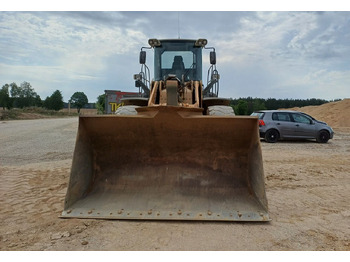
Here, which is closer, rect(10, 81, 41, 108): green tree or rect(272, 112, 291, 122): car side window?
rect(272, 112, 291, 122): car side window

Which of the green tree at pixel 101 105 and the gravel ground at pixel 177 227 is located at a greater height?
the green tree at pixel 101 105

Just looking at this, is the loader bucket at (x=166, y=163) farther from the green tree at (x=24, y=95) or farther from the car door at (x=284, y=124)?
the green tree at (x=24, y=95)

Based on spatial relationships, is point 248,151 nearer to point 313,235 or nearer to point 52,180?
point 313,235

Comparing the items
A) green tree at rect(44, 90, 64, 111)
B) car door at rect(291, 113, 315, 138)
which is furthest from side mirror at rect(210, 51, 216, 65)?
green tree at rect(44, 90, 64, 111)

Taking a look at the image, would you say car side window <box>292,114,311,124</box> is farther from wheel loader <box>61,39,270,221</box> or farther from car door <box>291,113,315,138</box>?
wheel loader <box>61,39,270,221</box>

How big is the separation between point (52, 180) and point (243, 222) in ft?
12.2

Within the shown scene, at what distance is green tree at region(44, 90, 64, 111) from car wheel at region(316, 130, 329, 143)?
232 feet

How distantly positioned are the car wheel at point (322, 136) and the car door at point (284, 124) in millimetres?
1231

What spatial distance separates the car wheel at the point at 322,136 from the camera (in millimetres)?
13188

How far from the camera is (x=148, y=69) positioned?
22.6ft

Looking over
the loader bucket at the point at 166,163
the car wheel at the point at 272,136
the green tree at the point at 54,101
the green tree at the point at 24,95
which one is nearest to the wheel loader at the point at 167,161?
the loader bucket at the point at 166,163

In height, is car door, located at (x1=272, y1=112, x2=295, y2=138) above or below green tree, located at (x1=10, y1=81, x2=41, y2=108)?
below

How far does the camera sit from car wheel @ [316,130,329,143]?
13.2 meters

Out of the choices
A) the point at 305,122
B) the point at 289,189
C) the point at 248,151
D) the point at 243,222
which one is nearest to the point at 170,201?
the point at 243,222
